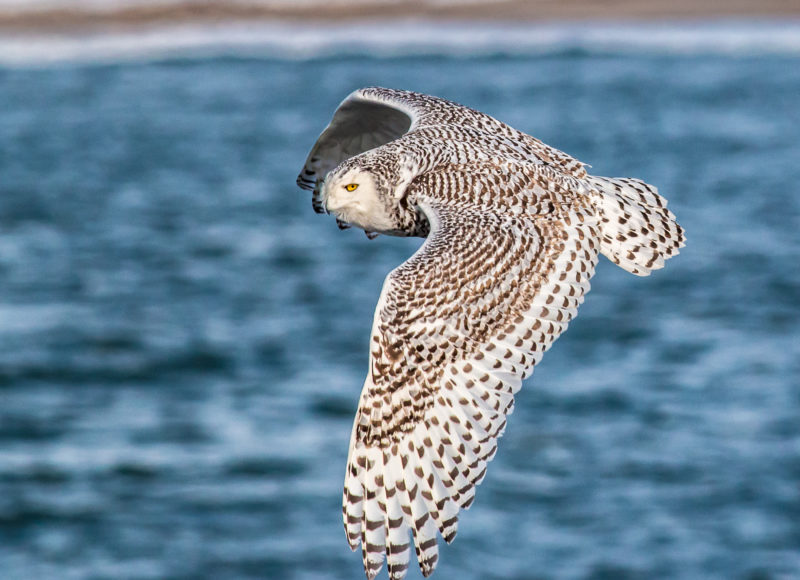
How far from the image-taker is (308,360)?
92.0 ft

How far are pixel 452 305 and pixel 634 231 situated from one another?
1327mm

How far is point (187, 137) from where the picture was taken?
53.3 metres

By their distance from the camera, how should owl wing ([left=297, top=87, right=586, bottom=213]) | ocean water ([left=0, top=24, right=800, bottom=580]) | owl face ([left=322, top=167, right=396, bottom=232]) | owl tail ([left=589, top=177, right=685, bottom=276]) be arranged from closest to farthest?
owl face ([left=322, top=167, right=396, bottom=232])
owl tail ([left=589, top=177, right=685, bottom=276])
owl wing ([left=297, top=87, right=586, bottom=213])
ocean water ([left=0, top=24, right=800, bottom=580])

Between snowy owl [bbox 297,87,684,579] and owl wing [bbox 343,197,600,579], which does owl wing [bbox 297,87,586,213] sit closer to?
snowy owl [bbox 297,87,684,579]

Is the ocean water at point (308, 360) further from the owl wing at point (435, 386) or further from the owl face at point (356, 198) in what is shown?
the owl wing at point (435, 386)

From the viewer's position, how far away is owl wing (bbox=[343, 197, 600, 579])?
617 centimetres

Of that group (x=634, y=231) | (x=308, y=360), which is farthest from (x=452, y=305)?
(x=308, y=360)

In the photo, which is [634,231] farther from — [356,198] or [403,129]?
[403,129]

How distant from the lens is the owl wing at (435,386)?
243 inches

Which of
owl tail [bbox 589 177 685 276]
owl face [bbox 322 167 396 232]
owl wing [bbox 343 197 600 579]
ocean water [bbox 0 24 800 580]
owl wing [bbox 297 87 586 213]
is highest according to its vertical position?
ocean water [bbox 0 24 800 580]

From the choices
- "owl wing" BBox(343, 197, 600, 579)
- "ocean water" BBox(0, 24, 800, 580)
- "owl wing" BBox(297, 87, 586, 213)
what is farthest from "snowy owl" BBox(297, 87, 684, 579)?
"ocean water" BBox(0, 24, 800, 580)

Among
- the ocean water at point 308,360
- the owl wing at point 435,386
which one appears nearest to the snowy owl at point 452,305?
the owl wing at point 435,386

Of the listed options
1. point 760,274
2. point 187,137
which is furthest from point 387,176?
point 187,137

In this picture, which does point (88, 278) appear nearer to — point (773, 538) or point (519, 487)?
point (519, 487)
